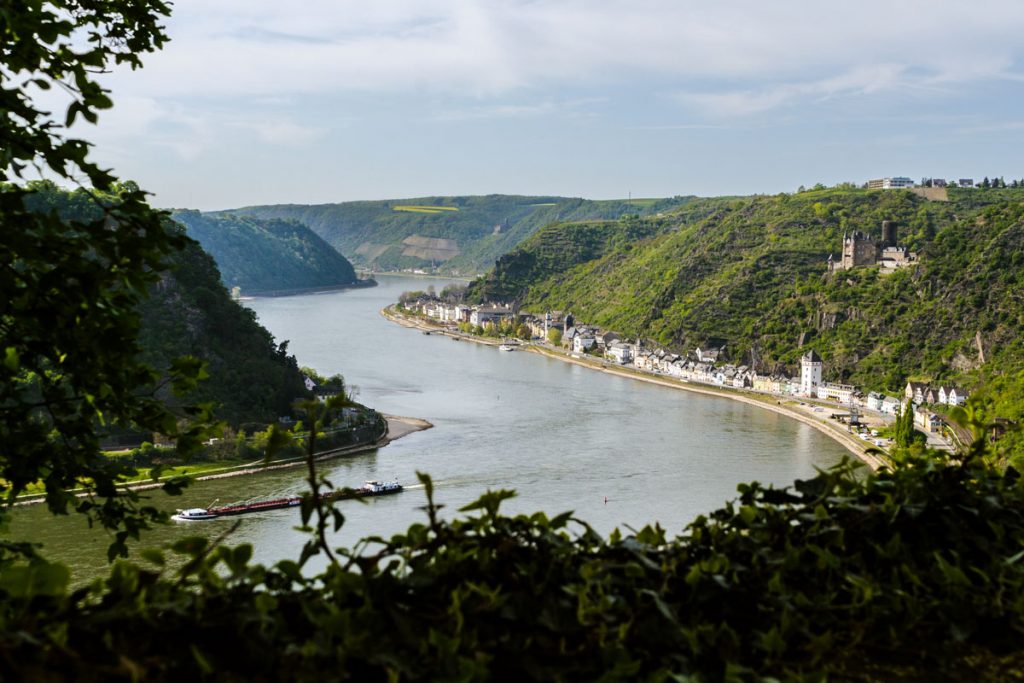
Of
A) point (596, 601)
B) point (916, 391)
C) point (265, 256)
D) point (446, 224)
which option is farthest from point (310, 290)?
point (596, 601)

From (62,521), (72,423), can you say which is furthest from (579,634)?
(62,521)

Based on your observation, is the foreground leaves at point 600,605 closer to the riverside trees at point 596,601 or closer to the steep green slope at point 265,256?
the riverside trees at point 596,601

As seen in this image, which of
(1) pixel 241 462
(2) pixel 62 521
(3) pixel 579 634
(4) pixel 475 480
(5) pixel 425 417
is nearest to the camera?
(3) pixel 579 634

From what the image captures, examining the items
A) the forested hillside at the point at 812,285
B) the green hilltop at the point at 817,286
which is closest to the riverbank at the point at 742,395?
the green hilltop at the point at 817,286

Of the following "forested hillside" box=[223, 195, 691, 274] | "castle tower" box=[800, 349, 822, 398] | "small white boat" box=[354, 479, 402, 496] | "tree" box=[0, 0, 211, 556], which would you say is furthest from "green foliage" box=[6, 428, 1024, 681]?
"forested hillside" box=[223, 195, 691, 274]

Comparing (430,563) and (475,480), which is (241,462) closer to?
(475,480)

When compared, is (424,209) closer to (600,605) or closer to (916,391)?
(916,391)
